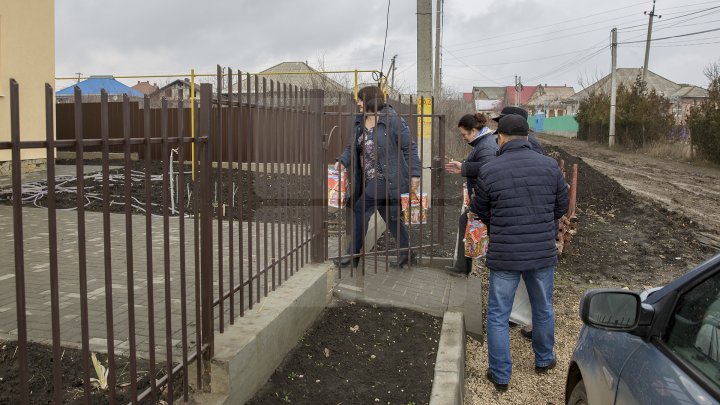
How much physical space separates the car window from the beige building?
11239mm

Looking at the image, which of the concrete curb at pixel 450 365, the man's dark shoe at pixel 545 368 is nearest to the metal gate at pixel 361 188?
the concrete curb at pixel 450 365

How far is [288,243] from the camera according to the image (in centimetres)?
499

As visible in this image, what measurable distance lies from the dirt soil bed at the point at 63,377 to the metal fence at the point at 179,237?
0.06ft

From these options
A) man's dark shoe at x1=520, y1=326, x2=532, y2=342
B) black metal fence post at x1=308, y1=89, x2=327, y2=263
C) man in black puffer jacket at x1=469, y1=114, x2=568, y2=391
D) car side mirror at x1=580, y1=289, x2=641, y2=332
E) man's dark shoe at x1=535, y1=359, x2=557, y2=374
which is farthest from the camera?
man's dark shoe at x1=520, y1=326, x2=532, y2=342

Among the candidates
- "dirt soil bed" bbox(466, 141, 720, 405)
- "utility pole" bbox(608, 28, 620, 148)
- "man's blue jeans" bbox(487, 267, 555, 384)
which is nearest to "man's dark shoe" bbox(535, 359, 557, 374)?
"dirt soil bed" bbox(466, 141, 720, 405)

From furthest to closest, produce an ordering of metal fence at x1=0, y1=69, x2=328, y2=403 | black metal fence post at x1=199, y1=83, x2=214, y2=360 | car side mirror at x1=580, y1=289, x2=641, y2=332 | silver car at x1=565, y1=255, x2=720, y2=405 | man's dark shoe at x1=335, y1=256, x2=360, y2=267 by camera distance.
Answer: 1. man's dark shoe at x1=335, y1=256, x2=360, y2=267
2. black metal fence post at x1=199, y1=83, x2=214, y2=360
3. car side mirror at x1=580, y1=289, x2=641, y2=332
4. metal fence at x1=0, y1=69, x2=328, y2=403
5. silver car at x1=565, y1=255, x2=720, y2=405

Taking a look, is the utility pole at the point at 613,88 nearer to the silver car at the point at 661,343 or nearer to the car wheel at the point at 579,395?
the car wheel at the point at 579,395

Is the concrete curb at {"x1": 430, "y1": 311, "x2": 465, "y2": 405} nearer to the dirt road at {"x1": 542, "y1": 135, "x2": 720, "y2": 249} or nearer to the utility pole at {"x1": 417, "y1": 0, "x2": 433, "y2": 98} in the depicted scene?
the utility pole at {"x1": 417, "y1": 0, "x2": 433, "y2": 98}

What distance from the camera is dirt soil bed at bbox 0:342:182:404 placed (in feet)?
9.59

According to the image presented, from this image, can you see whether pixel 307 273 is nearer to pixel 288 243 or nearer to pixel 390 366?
pixel 288 243

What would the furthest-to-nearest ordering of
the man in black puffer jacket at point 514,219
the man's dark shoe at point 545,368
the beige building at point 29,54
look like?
the beige building at point 29,54
the man's dark shoe at point 545,368
the man in black puffer jacket at point 514,219

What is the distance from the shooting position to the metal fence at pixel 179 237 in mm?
2197

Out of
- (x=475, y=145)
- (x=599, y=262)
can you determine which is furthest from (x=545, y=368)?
(x=599, y=262)

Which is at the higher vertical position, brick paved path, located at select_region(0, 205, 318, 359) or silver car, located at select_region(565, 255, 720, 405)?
silver car, located at select_region(565, 255, 720, 405)
